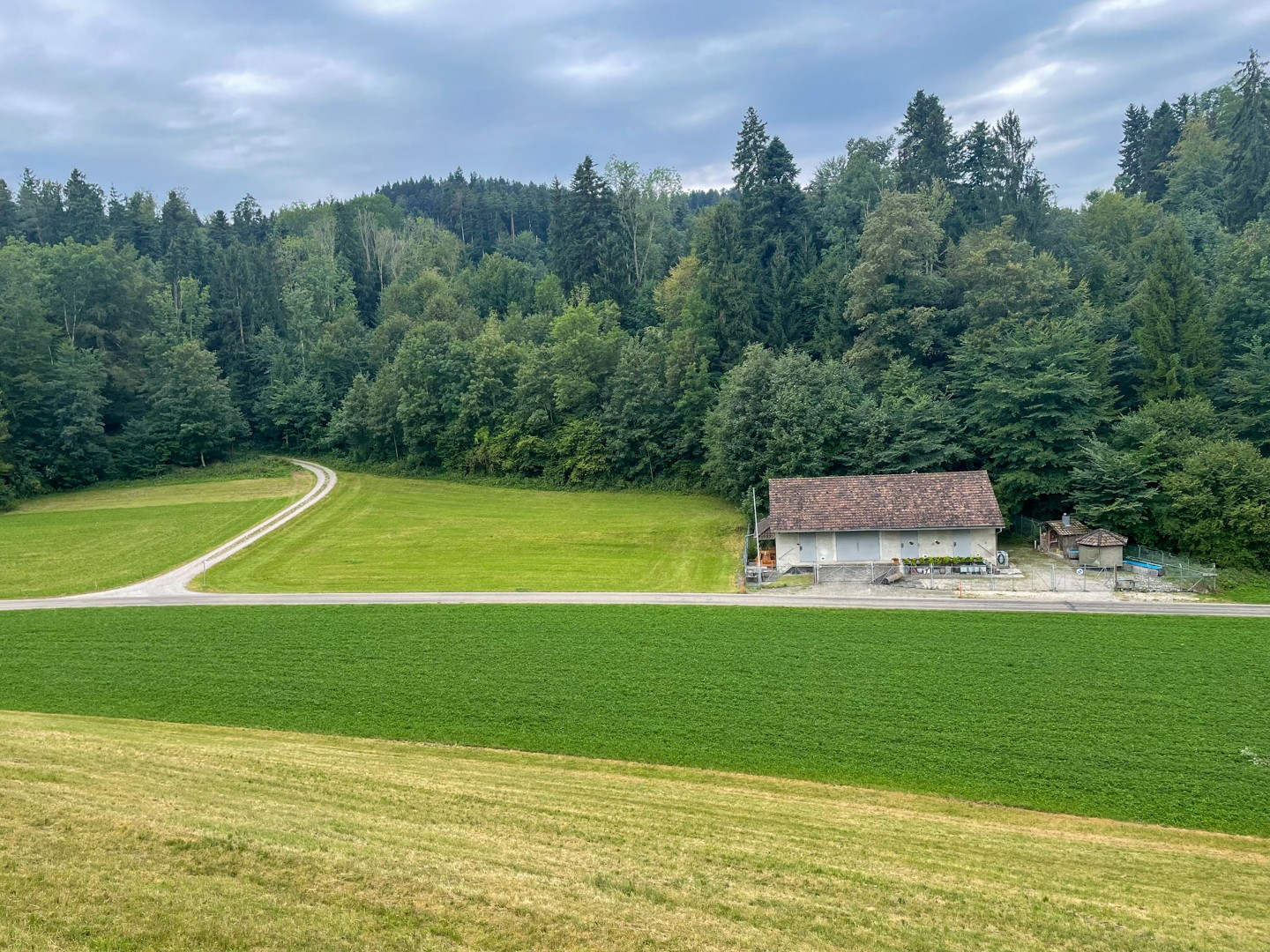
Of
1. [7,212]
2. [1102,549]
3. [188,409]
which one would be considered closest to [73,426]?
[188,409]

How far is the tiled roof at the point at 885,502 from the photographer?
4147cm

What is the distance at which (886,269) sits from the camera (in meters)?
Answer: 59.2

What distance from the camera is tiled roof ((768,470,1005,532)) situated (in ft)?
136

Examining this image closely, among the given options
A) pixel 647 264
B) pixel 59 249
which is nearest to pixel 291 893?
pixel 647 264

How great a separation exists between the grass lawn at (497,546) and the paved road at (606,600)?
132 cm

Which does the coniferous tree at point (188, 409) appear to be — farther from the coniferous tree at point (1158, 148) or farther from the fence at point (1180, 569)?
the coniferous tree at point (1158, 148)

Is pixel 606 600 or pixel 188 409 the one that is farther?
pixel 188 409

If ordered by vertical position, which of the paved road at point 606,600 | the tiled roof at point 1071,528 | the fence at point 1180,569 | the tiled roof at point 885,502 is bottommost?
the paved road at point 606,600

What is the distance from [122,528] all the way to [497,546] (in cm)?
2767

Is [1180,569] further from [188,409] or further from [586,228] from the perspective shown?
[188,409]

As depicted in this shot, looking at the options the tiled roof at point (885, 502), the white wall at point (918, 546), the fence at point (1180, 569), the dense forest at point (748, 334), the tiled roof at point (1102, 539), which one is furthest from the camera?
the dense forest at point (748, 334)

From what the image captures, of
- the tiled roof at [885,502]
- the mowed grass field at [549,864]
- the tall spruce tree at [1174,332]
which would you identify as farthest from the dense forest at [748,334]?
the mowed grass field at [549,864]

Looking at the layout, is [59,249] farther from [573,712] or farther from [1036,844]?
[1036,844]

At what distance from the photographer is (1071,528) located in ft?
140
